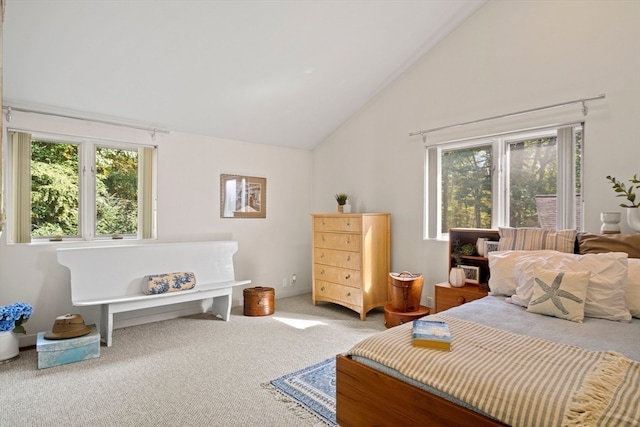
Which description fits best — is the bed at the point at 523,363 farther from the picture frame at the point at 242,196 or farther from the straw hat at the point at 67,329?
the picture frame at the point at 242,196

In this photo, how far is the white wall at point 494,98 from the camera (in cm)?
285

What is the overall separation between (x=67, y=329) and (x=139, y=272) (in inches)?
31.0

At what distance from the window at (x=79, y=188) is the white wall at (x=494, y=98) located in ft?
7.91

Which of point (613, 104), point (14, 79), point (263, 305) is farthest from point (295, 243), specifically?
point (613, 104)

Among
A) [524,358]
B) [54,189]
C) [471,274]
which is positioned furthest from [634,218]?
[54,189]

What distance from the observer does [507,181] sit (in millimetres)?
3592

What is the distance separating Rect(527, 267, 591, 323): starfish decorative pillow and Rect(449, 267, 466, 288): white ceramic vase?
3.54ft

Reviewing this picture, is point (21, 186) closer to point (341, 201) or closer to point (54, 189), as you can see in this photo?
point (54, 189)

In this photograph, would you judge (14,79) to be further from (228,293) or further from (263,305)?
(263,305)

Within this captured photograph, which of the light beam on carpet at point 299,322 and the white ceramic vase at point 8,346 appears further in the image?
the light beam on carpet at point 299,322

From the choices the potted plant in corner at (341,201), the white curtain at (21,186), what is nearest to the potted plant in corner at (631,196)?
the potted plant in corner at (341,201)

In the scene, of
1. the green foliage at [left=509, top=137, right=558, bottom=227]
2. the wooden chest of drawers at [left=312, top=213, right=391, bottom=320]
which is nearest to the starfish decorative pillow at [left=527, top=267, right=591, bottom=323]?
the green foliage at [left=509, top=137, right=558, bottom=227]

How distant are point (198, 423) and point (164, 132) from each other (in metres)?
3.03

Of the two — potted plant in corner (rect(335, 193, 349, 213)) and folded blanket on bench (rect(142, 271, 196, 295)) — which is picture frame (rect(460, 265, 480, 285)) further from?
folded blanket on bench (rect(142, 271, 196, 295))
